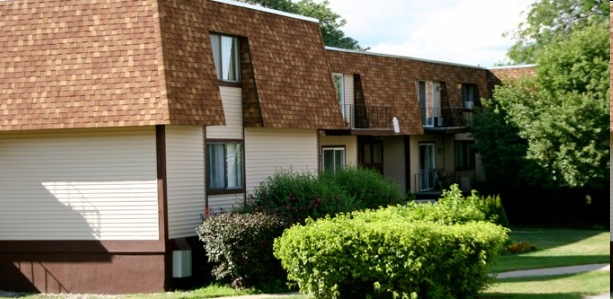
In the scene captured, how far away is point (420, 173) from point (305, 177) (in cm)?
1773

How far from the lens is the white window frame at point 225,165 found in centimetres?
2541

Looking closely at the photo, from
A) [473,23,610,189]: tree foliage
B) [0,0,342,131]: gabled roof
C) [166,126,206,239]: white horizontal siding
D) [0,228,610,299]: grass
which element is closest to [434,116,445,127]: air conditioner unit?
[473,23,610,189]: tree foliage

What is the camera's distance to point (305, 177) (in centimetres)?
2609

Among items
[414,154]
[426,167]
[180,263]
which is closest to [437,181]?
[426,167]

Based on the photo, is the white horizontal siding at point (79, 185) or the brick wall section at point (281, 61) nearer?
the white horizontal siding at point (79, 185)

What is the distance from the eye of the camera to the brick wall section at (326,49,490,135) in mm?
38219

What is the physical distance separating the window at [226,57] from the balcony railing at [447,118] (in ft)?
58.0

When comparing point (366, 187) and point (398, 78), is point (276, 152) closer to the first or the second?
point (366, 187)

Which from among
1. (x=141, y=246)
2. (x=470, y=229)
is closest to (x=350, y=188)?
(x=141, y=246)

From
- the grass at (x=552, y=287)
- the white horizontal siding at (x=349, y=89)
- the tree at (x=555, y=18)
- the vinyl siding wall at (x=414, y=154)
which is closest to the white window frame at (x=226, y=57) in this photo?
the grass at (x=552, y=287)

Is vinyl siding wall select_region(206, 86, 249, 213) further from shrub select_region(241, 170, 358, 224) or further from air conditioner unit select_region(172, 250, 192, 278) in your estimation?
air conditioner unit select_region(172, 250, 192, 278)

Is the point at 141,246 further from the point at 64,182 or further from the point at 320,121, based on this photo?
the point at 320,121

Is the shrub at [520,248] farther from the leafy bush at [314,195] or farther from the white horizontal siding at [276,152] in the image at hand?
the white horizontal siding at [276,152]

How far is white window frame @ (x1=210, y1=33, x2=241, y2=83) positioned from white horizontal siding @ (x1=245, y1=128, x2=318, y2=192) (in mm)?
1532
